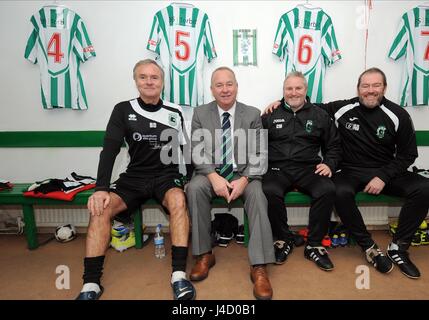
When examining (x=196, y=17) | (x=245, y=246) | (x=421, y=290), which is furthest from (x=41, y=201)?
(x=421, y=290)

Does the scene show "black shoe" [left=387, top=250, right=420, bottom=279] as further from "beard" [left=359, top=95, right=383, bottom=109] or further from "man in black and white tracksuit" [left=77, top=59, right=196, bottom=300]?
"man in black and white tracksuit" [left=77, top=59, right=196, bottom=300]

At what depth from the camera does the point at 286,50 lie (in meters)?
2.87

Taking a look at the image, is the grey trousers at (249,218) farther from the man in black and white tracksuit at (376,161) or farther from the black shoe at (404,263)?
the black shoe at (404,263)

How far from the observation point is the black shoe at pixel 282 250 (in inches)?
88.7

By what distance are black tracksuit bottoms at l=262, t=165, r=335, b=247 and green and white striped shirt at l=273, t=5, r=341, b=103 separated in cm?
89

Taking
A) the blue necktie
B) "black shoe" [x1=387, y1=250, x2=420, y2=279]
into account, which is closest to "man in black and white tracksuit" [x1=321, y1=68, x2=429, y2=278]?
"black shoe" [x1=387, y1=250, x2=420, y2=279]

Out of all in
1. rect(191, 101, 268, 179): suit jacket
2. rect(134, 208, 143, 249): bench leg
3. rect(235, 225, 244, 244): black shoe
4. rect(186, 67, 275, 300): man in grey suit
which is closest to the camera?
rect(186, 67, 275, 300): man in grey suit

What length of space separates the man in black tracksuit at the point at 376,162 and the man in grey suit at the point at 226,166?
0.67 m

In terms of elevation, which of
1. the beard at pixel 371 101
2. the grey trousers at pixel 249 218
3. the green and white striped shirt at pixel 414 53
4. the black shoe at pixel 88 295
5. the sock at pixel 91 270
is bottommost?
the black shoe at pixel 88 295

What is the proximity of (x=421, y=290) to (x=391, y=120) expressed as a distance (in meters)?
1.27

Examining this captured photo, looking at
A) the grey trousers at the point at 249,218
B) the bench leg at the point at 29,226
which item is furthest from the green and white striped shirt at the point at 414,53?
the bench leg at the point at 29,226

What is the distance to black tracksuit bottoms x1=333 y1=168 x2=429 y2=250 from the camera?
2.20 metres

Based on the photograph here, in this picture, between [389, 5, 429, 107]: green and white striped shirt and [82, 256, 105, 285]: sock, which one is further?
[389, 5, 429, 107]: green and white striped shirt
